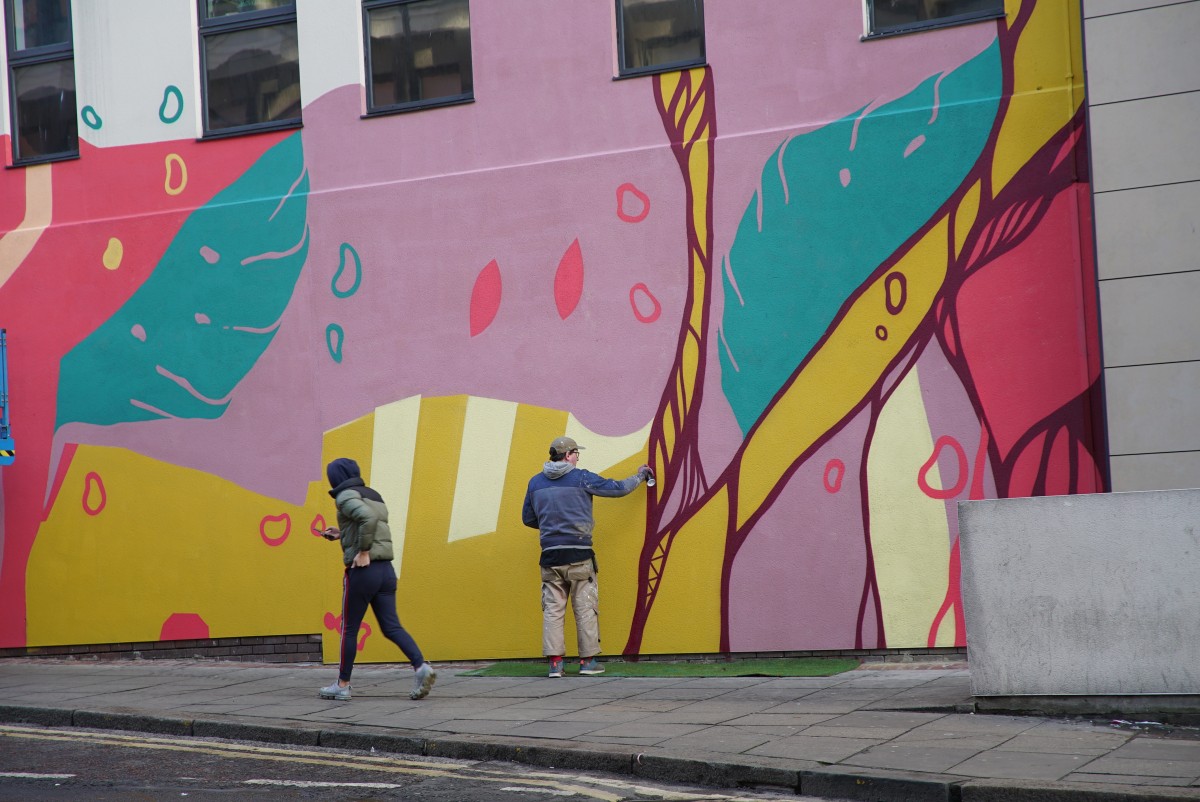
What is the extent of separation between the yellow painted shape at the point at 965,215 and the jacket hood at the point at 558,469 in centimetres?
343

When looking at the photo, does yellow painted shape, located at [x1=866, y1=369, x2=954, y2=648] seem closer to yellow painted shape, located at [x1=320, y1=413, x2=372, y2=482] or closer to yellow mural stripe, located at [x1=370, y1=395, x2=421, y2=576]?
yellow mural stripe, located at [x1=370, y1=395, x2=421, y2=576]

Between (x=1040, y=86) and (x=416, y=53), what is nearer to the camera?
(x=1040, y=86)

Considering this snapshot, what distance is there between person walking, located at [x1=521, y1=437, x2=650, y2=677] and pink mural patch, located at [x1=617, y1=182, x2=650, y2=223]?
1.97 m

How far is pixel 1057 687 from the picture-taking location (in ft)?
26.1

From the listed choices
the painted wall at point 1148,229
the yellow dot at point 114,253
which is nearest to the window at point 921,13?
the painted wall at point 1148,229

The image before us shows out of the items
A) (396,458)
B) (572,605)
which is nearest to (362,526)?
(572,605)

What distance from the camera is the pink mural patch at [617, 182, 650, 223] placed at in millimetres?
11227

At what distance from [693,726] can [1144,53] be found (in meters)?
5.57

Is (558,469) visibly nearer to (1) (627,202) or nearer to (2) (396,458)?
(2) (396,458)

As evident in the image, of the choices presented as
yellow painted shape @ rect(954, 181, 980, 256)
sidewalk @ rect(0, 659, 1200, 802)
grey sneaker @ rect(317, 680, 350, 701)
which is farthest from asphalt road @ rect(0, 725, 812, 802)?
yellow painted shape @ rect(954, 181, 980, 256)

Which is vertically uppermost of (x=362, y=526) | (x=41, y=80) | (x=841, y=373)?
(x=41, y=80)

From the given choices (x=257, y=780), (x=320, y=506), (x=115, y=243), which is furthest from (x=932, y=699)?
(x=115, y=243)

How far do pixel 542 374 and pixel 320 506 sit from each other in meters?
2.32

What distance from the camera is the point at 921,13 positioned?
10.6m
